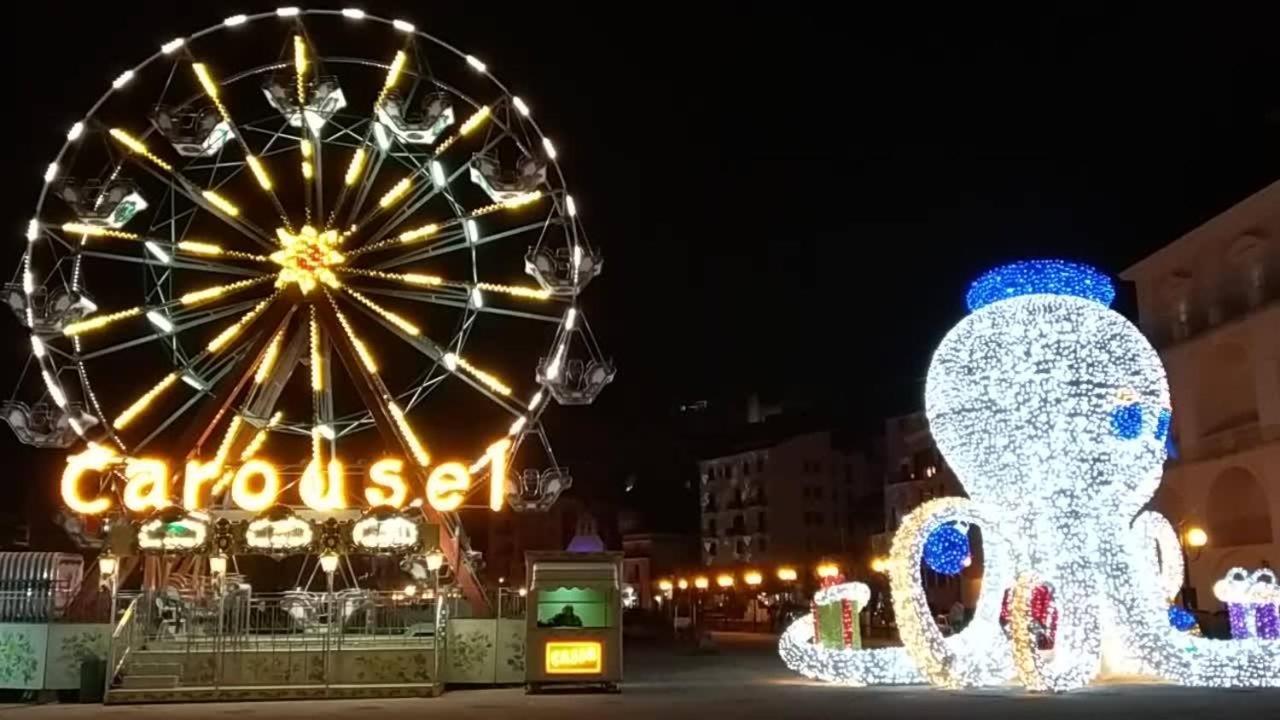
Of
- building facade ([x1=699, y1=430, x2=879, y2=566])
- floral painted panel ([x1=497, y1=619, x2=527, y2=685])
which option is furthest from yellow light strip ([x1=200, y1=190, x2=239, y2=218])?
building facade ([x1=699, y1=430, x2=879, y2=566])

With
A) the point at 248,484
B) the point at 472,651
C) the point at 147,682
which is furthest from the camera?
the point at 248,484

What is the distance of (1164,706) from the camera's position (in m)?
18.3

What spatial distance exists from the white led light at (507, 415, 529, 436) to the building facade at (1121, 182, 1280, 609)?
→ 22514mm

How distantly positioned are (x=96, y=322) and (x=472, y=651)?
32.1 feet

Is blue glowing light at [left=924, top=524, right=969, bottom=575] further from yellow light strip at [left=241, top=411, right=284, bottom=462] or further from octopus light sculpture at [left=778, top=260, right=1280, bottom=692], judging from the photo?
yellow light strip at [left=241, top=411, right=284, bottom=462]

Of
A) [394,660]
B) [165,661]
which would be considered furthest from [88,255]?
[394,660]

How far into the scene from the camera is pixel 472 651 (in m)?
25.2

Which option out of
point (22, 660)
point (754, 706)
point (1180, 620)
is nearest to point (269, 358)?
point (22, 660)

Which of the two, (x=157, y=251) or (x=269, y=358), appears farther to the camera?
(x=269, y=358)

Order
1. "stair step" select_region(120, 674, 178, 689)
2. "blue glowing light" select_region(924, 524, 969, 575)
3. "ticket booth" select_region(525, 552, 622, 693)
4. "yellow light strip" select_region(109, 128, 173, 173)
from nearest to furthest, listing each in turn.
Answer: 1. "blue glowing light" select_region(924, 524, 969, 575)
2. "stair step" select_region(120, 674, 178, 689)
3. "ticket booth" select_region(525, 552, 622, 693)
4. "yellow light strip" select_region(109, 128, 173, 173)

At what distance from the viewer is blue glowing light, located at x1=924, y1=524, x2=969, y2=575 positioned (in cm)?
2222

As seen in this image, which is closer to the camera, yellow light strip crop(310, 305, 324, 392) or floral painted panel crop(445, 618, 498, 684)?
floral painted panel crop(445, 618, 498, 684)

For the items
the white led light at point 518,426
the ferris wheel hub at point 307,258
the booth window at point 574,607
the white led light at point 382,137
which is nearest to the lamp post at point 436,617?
the booth window at point 574,607

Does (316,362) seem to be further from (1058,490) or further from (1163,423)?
(1163,423)
